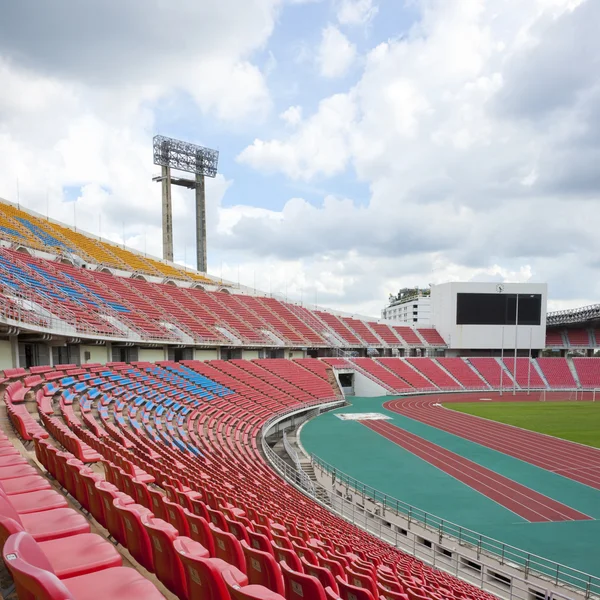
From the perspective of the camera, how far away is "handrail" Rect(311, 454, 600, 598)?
9.33 meters

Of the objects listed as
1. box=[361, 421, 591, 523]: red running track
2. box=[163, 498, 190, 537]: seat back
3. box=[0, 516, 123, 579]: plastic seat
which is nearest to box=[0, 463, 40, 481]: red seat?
box=[163, 498, 190, 537]: seat back

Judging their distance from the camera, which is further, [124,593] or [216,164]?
[216,164]

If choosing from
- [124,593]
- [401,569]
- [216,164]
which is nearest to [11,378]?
[401,569]

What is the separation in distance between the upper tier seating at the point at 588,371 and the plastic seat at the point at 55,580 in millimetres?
53182

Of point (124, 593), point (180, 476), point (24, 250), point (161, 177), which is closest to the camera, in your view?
point (124, 593)

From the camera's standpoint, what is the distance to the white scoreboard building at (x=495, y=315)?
48.6 meters

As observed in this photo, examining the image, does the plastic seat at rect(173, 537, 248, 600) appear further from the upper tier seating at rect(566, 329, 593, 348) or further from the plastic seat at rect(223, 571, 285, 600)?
the upper tier seating at rect(566, 329, 593, 348)

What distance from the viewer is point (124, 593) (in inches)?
93.2

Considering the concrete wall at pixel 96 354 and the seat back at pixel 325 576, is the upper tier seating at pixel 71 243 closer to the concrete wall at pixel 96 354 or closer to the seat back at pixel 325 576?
the concrete wall at pixel 96 354

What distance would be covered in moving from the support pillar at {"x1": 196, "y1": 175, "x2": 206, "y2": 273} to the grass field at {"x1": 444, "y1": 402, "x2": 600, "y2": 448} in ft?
119

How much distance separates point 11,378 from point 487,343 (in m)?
46.7

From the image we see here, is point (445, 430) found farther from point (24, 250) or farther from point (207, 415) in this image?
point (24, 250)

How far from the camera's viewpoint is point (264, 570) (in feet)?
10.2

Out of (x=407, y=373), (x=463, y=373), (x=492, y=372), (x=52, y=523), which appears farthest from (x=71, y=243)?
(x=492, y=372)
